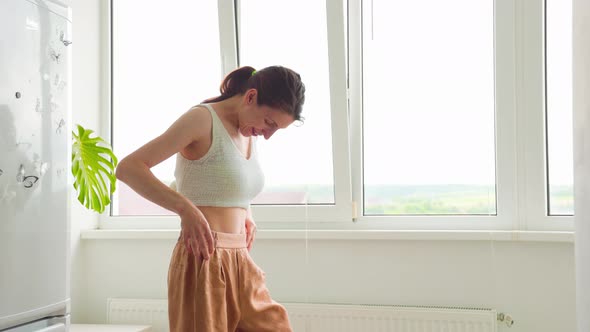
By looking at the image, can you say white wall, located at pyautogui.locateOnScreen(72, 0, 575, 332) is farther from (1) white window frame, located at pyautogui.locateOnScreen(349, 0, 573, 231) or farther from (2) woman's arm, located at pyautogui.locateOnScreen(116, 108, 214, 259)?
(2) woman's arm, located at pyautogui.locateOnScreen(116, 108, 214, 259)

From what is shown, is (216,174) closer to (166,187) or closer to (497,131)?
(166,187)

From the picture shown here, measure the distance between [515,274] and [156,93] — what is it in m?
1.76

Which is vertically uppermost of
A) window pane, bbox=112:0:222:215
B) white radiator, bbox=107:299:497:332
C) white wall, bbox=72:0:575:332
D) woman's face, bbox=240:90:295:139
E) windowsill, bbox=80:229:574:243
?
window pane, bbox=112:0:222:215

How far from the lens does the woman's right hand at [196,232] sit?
158 cm

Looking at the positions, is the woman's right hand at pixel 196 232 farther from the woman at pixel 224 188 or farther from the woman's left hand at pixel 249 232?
the woman's left hand at pixel 249 232

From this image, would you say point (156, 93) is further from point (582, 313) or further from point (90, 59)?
point (582, 313)

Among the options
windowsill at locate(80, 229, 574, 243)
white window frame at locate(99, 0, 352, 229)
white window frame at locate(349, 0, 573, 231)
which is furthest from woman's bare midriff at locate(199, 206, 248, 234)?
white window frame at locate(349, 0, 573, 231)

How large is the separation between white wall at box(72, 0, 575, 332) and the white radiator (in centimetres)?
7

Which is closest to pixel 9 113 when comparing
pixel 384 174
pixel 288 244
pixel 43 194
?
pixel 43 194

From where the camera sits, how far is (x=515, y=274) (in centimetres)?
249

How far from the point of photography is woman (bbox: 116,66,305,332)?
168cm

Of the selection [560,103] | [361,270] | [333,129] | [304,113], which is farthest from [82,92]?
[560,103]

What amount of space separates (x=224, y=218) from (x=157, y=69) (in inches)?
61.1

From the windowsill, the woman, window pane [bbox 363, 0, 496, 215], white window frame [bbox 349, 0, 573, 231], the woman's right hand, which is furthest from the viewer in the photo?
window pane [bbox 363, 0, 496, 215]
